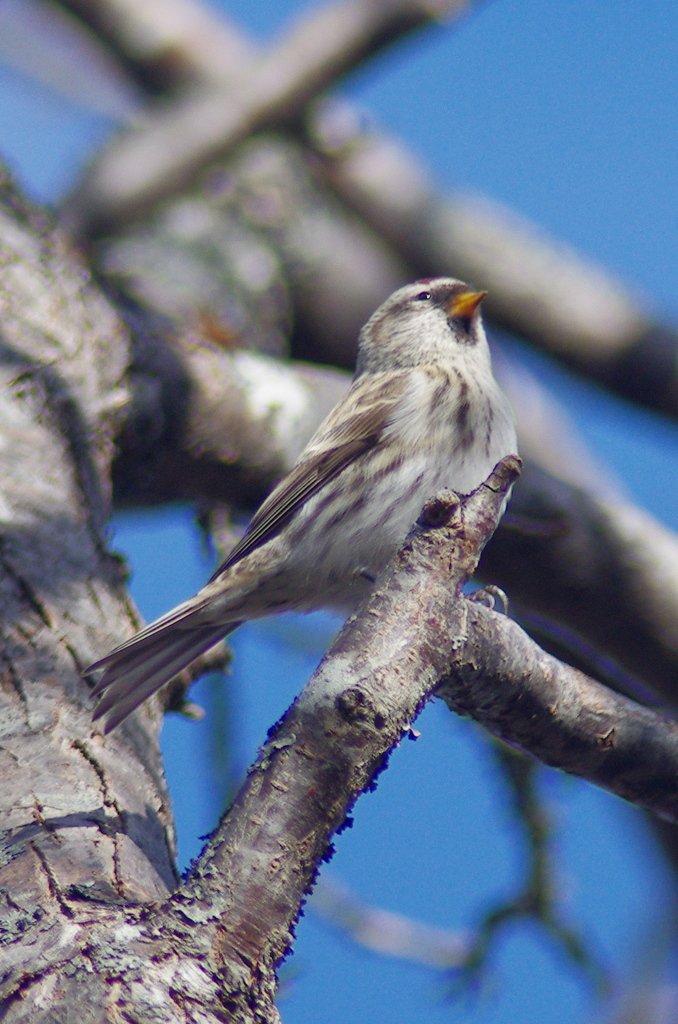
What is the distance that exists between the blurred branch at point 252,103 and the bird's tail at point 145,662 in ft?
7.29

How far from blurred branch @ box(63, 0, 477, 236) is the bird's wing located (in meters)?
1.58

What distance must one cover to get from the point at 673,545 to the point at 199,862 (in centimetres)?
301

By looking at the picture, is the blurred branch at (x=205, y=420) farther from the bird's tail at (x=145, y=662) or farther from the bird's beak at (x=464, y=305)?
the bird's tail at (x=145, y=662)

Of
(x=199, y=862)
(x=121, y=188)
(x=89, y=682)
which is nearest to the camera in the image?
(x=199, y=862)

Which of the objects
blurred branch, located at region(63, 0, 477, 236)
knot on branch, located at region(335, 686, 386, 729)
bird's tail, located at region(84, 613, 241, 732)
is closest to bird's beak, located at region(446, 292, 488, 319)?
blurred branch, located at region(63, 0, 477, 236)

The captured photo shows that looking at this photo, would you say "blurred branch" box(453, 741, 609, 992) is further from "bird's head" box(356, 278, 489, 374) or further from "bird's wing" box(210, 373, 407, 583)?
"bird's head" box(356, 278, 489, 374)

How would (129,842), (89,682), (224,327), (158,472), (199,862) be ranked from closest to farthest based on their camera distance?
1. (199,862)
2. (129,842)
3. (89,682)
4. (158,472)
5. (224,327)

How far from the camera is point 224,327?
5.49 metres

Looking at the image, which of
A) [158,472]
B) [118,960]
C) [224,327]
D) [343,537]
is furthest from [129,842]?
[224,327]

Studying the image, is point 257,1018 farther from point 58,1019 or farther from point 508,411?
point 508,411

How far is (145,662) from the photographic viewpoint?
299cm

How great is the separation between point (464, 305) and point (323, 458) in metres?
1.11

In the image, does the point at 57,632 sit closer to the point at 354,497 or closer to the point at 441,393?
the point at 354,497

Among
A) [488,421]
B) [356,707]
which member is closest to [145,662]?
[356,707]
